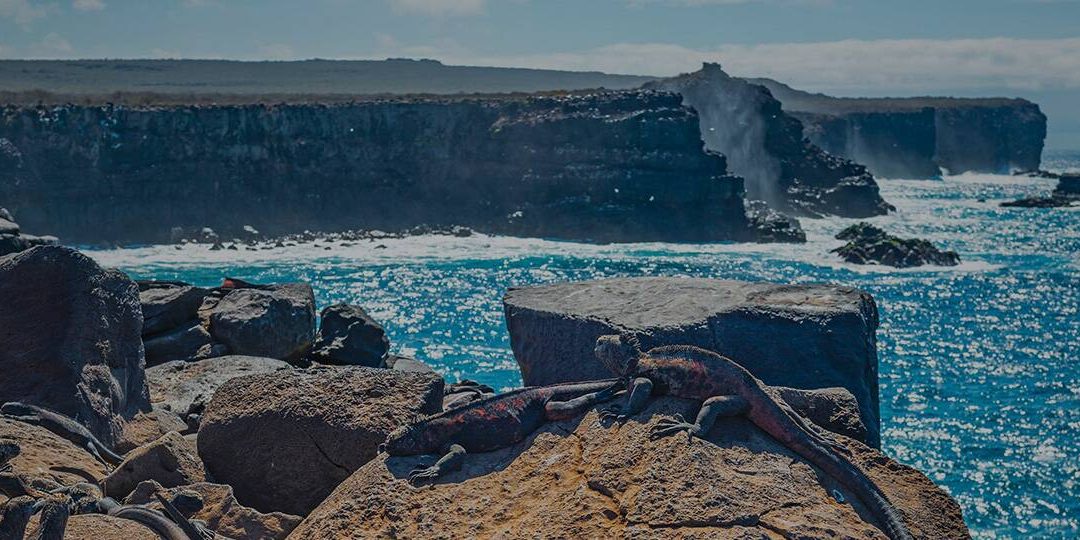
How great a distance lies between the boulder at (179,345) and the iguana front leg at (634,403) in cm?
843

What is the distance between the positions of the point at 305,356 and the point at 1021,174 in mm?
153561

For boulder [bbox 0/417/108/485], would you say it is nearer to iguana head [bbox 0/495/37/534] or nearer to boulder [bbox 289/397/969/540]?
iguana head [bbox 0/495/37/534]

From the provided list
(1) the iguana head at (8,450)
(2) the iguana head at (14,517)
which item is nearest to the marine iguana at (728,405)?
(2) the iguana head at (14,517)

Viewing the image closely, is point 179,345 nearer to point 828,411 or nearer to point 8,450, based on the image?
point 8,450

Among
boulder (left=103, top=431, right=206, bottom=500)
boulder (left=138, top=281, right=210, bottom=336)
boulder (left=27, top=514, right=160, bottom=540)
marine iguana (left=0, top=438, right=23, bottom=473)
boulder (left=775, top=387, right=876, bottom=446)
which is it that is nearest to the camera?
boulder (left=27, top=514, right=160, bottom=540)

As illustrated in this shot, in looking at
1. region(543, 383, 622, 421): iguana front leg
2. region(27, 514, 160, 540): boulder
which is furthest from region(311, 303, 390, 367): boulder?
region(27, 514, 160, 540): boulder

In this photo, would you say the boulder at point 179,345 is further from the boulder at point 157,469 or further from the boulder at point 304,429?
the boulder at point 157,469

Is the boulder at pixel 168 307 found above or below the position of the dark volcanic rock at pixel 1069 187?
above

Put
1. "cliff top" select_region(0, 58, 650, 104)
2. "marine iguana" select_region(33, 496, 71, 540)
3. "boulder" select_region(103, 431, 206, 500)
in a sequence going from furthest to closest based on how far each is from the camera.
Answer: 1. "cliff top" select_region(0, 58, 650, 104)
2. "boulder" select_region(103, 431, 206, 500)
3. "marine iguana" select_region(33, 496, 71, 540)

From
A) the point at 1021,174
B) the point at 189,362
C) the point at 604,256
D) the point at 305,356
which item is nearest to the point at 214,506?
the point at 189,362

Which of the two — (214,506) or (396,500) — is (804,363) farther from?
(214,506)

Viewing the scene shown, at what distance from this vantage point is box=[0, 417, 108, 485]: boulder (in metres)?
7.03

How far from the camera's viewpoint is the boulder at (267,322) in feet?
48.9

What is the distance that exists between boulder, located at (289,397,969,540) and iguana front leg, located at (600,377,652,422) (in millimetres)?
75
